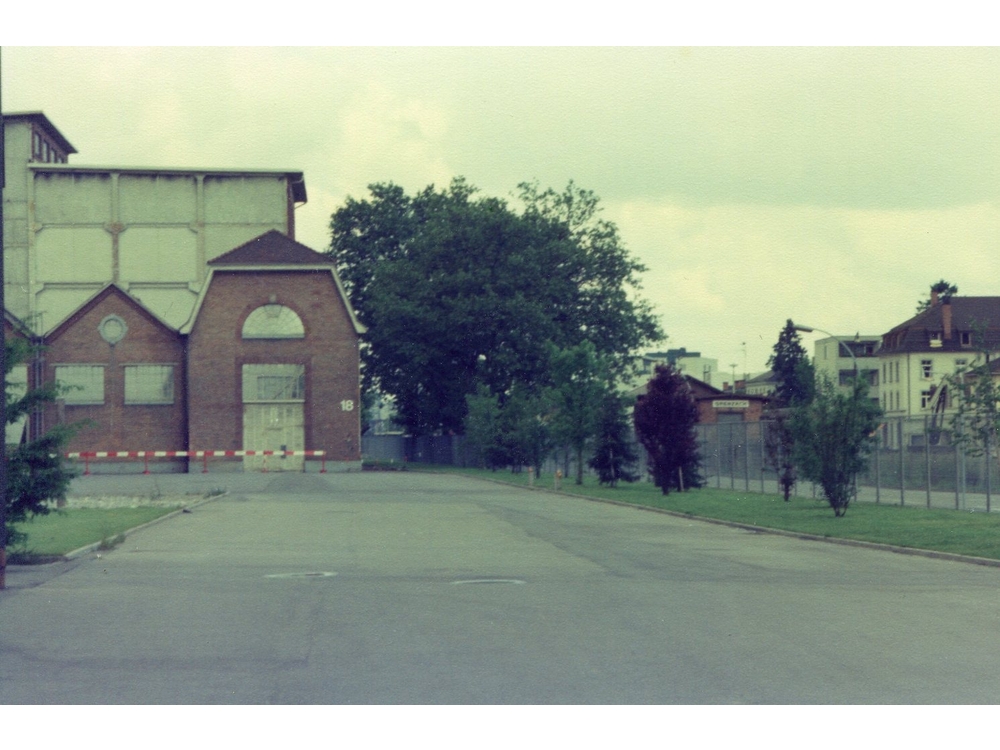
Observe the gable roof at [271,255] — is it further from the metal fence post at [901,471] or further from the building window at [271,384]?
the metal fence post at [901,471]

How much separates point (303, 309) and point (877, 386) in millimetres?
70443

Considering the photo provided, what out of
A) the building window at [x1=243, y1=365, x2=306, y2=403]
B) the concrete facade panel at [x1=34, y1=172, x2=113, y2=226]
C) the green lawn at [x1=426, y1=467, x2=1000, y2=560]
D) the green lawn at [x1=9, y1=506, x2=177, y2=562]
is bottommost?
the green lawn at [x1=426, y1=467, x2=1000, y2=560]

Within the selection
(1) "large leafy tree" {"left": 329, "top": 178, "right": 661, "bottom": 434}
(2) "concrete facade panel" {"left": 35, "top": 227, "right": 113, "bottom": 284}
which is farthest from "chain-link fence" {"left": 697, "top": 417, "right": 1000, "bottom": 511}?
(2) "concrete facade panel" {"left": 35, "top": 227, "right": 113, "bottom": 284}

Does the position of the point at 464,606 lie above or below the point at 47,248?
below

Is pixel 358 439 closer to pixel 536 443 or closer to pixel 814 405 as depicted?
pixel 536 443

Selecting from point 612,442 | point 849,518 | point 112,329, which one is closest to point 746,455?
point 612,442

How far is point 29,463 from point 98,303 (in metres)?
49.3

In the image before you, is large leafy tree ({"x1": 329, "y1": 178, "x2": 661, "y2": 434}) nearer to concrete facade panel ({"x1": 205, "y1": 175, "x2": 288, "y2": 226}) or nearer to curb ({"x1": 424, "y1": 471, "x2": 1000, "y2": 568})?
concrete facade panel ({"x1": 205, "y1": 175, "x2": 288, "y2": 226})

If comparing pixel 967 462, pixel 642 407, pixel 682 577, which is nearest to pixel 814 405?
pixel 967 462

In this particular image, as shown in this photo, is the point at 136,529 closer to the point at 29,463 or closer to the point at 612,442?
the point at 29,463

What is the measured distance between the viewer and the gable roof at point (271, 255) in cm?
6531

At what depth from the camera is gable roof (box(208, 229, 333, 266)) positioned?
2571 inches

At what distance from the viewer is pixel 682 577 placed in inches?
624

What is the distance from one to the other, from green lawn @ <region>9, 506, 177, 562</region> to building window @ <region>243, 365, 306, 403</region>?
1331 inches
